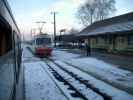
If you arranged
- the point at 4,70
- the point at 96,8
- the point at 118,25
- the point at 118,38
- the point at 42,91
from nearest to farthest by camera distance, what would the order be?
the point at 4,70 < the point at 42,91 < the point at 118,38 < the point at 118,25 < the point at 96,8

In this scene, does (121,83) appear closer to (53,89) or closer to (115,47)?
(53,89)

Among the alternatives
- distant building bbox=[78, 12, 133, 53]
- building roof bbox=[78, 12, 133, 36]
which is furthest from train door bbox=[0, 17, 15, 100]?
building roof bbox=[78, 12, 133, 36]

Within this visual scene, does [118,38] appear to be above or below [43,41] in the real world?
above

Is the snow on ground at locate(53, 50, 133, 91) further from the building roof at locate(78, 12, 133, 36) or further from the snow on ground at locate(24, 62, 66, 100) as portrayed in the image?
the building roof at locate(78, 12, 133, 36)

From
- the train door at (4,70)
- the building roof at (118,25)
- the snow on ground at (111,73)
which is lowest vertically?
the snow on ground at (111,73)

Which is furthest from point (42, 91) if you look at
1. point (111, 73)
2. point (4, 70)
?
point (111, 73)

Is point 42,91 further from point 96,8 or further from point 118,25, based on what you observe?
point 96,8

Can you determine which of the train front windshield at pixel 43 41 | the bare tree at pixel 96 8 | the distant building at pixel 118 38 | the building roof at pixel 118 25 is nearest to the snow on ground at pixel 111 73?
the distant building at pixel 118 38

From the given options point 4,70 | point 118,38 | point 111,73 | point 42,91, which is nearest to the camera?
point 4,70

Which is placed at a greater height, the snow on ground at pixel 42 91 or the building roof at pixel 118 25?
the building roof at pixel 118 25

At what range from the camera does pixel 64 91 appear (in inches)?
333

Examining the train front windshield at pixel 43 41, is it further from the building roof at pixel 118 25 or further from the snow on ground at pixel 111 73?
the snow on ground at pixel 111 73

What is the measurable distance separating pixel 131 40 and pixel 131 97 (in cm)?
1756

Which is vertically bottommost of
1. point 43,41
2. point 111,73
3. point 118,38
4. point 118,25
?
point 111,73
